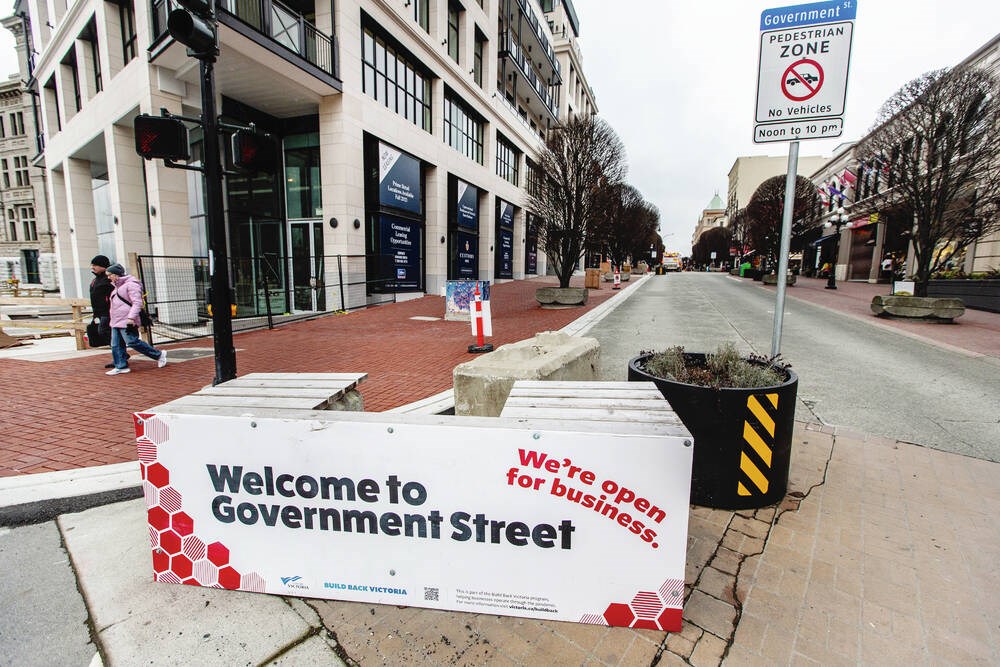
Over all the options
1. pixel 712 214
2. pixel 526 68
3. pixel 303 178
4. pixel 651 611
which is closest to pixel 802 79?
pixel 651 611

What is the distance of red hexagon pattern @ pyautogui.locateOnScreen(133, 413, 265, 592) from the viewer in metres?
2.33

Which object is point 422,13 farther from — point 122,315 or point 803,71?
point 803,71

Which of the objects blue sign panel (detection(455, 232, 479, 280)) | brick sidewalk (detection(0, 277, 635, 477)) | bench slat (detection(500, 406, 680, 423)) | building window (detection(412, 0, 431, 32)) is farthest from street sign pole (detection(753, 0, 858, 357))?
blue sign panel (detection(455, 232, 479, 280))

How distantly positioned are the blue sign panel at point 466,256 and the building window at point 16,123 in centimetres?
4651

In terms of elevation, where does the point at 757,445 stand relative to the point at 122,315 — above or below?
below

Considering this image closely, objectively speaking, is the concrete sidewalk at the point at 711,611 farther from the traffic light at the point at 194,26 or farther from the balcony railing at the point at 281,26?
the balcony railing at the point at 281,26

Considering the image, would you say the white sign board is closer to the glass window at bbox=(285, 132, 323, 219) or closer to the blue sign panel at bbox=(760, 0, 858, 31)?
the blue sign panel at bbox=(760, 0, 858, 31)

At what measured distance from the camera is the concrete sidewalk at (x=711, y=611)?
77.1 inches

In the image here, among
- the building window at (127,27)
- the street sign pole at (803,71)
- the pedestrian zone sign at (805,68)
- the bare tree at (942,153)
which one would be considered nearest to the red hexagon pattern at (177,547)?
the street sign pole at (803,71)

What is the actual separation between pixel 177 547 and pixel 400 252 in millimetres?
16810

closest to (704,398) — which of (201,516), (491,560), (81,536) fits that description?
(491,560)

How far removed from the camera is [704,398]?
2.99m

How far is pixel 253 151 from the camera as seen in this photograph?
16.6 feet

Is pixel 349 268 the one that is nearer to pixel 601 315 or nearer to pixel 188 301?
pixel 188 301
